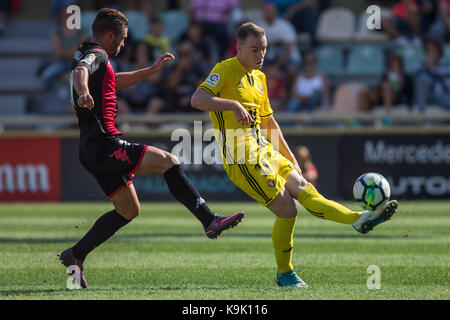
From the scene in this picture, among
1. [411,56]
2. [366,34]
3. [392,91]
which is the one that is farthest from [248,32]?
[366,34]

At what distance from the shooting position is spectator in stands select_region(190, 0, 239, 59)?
19.2 meters

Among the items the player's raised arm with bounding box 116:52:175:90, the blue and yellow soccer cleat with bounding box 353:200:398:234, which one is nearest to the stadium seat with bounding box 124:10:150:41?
the player's raised arm with bounding box 116:52:175:90

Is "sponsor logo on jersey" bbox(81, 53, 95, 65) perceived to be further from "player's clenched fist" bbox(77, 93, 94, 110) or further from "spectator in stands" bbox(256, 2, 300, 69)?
"spectator in stands" bbox(256, 2, 300, 69)

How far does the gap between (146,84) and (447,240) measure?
995 cm

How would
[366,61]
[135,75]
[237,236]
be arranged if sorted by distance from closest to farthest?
[135,75]
[237,236]
[366,61]

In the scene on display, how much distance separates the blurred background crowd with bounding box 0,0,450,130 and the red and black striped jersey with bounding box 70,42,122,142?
35.7 ft

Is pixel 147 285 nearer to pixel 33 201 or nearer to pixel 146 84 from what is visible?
pixel 33 201

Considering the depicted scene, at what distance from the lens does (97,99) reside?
243 inches

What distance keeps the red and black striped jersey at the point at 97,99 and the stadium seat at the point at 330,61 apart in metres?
13.8

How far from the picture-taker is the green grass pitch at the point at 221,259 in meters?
5.89

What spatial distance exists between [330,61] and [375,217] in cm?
1444

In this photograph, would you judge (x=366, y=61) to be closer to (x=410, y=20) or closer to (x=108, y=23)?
(x=410, y=20)

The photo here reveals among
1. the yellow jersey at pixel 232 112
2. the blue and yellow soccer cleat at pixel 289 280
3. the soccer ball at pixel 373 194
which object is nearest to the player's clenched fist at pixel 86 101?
the yellow jersey at pixel 232 112

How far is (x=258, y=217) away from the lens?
43.1 ft
